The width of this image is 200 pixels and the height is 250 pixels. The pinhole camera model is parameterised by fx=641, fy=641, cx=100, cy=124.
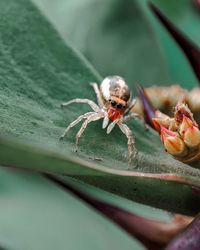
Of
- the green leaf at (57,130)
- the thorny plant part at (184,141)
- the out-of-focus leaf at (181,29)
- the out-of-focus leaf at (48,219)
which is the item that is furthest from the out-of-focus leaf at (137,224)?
the out-of-focus leaf at (181,29)

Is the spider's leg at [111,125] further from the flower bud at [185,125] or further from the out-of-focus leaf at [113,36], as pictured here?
the out-of-focus leaf at [113,36]

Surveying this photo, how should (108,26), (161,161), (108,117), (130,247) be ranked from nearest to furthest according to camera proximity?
(161,161)
(108,117)
(130,247)
(108,26)

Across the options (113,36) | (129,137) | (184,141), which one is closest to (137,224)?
(129,137)

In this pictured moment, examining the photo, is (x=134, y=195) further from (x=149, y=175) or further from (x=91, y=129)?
(x=91, y=129)

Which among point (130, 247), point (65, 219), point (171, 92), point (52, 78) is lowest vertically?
point (130, 247)

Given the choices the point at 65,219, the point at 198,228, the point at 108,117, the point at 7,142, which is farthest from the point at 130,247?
the point at 7,142

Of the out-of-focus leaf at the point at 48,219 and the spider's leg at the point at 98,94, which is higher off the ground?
the spider's leg at the point at 98,94

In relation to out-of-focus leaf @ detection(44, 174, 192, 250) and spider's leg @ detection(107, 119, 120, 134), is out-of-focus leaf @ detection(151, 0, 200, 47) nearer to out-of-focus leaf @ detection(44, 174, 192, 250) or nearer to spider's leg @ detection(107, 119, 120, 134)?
spider's leg @ detection(107, 119, 120, 134)
